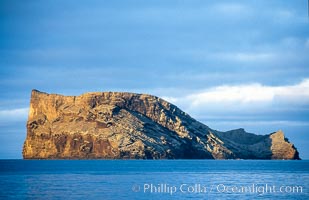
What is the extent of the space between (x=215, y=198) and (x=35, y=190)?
106ft

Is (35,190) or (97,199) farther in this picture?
(35,190)

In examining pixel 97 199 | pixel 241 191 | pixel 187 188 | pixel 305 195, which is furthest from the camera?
pixel 187 188

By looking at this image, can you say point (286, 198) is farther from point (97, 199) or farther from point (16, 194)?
point (16, 194)

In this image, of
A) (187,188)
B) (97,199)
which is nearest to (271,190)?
(187,188)

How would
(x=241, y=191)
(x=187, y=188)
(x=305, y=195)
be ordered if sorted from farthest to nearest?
(x=187, y=188) → (x=241, y=191) → (x=305, y=195)

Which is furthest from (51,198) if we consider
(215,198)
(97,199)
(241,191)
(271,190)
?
(271,190)

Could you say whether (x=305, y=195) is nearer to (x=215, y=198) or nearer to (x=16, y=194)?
(x=215, y=198)

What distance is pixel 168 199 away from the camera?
8056 centimetres

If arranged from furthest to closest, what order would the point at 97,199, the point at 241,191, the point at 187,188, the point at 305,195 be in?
the point at 187,188
the point at 241,191
the point at 305,195
the point at 97,199

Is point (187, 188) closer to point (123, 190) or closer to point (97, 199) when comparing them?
point (123, 190)

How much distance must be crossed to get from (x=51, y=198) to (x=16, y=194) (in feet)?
33.7

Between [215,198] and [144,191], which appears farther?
[144,191]

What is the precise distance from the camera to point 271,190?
3684 inches

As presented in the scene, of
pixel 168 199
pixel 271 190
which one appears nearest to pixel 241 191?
pixel 271 190
